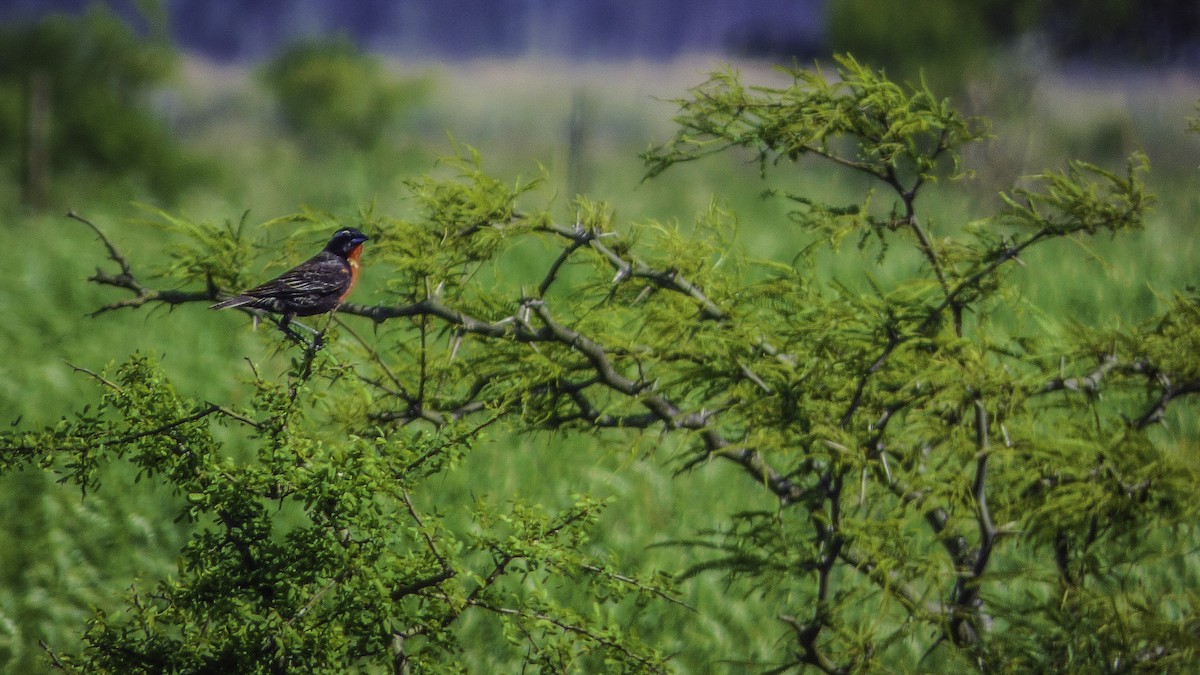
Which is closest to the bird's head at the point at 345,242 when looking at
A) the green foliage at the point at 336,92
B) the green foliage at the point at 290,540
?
the green foliage at the point at 290,540

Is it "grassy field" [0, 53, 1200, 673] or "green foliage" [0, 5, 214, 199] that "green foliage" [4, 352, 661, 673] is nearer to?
"grassy field" [0, 53, 1200, 673]

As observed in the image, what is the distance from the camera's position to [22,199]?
1614 centimetres

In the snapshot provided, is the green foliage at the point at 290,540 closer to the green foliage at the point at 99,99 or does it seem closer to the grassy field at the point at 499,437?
the grassy field at the point at 499,437

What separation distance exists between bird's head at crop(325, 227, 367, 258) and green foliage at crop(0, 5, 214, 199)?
1495 cm

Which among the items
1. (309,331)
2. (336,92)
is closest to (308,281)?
(309,331)

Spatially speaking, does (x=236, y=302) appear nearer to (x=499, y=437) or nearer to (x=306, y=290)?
(x=306, y=290)

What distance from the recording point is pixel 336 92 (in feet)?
100

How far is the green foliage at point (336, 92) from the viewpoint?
29.5m

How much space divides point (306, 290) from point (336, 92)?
1120 inches

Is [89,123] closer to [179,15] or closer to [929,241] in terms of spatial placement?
[929,241]

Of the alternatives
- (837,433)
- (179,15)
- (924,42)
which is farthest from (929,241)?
(179,15)

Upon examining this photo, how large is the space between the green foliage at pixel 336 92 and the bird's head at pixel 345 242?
979 inches

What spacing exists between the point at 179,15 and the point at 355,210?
292 ft

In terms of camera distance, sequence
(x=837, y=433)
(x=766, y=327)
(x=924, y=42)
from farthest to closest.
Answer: (x=924, y=42) < (x=766, y=327) < (x=837, y=433)
